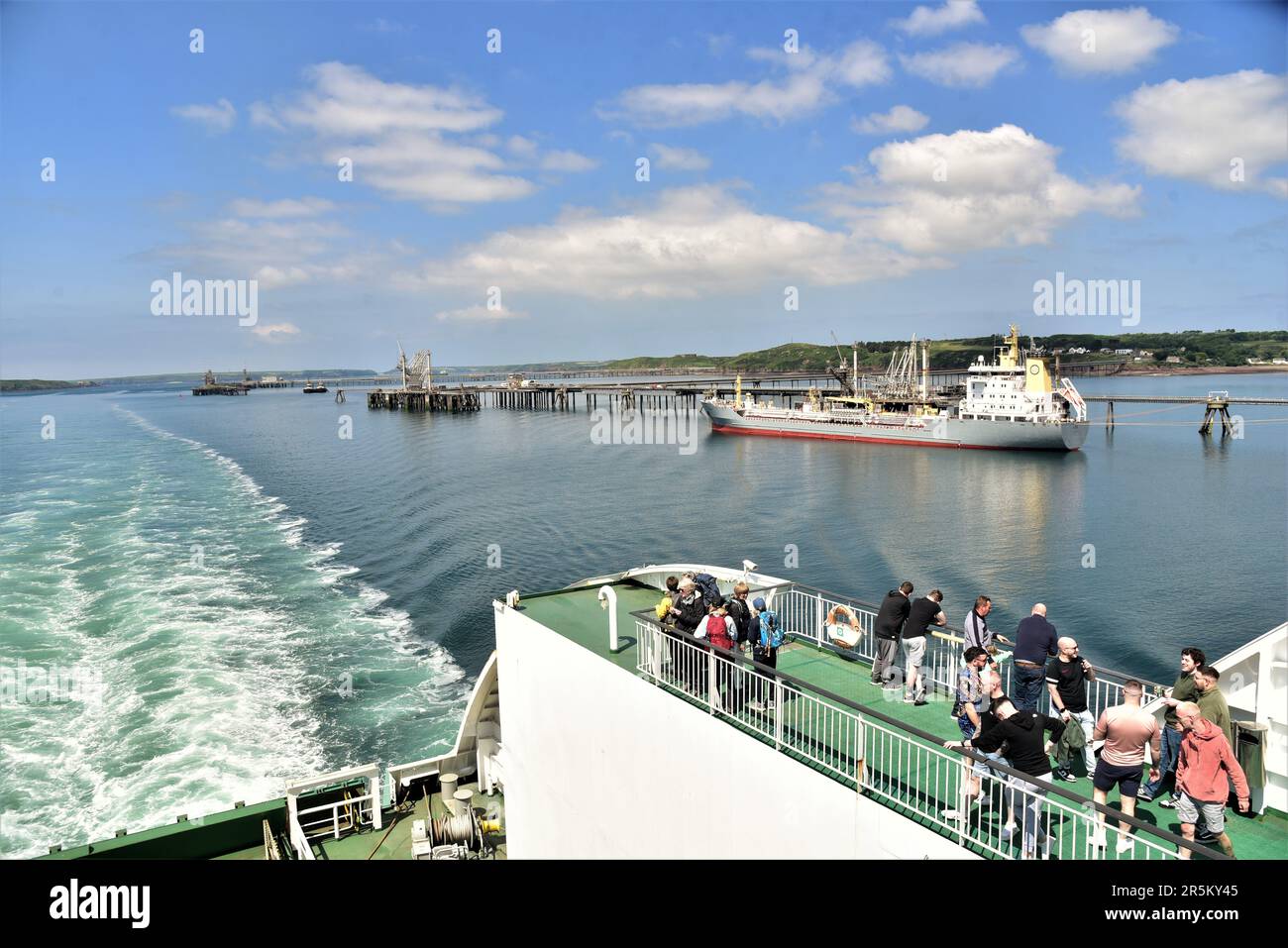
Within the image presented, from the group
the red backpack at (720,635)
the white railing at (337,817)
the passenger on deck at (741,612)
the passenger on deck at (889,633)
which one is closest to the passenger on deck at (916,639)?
the passenger on deck at (889,633)

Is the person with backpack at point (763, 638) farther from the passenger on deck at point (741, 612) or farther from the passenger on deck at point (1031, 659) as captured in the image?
the passenger on deck at point (1031, 659)

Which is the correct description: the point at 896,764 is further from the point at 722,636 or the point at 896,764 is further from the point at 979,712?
the point at 722,636

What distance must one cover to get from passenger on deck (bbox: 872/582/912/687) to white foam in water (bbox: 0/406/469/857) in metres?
12.5

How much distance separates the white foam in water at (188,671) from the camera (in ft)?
55.9

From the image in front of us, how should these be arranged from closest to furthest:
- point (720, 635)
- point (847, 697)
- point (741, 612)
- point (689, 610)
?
point (720, 635) < point (847, 697) < point (741, 612) < point (689, 610)

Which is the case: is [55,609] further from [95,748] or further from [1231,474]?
[1231,474]

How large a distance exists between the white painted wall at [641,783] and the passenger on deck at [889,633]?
2.76 metres

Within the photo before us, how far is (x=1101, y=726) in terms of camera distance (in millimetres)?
6840

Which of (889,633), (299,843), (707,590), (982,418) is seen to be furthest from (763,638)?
(982,418)

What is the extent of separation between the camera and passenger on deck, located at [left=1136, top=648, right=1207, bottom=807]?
7.13m

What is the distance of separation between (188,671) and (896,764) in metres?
21.1

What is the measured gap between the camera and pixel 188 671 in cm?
2225
